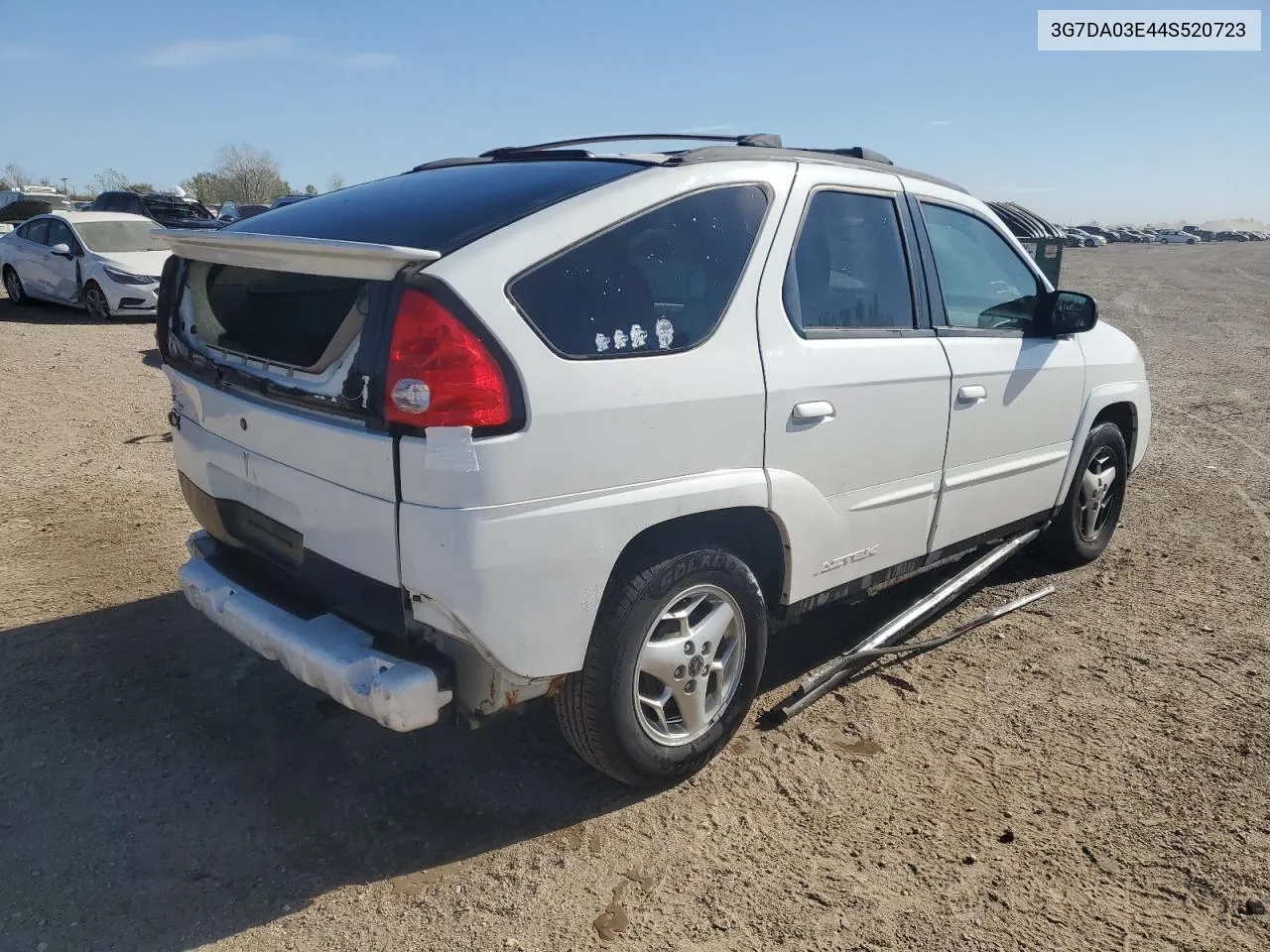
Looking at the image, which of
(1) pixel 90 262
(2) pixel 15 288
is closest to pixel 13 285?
(2) pixel 15 288

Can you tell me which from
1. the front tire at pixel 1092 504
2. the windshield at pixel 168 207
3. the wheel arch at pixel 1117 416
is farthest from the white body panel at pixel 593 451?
the windshield at pixel 168 207

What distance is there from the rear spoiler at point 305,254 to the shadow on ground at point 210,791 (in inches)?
62.2

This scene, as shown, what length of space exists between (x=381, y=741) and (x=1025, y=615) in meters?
2.94

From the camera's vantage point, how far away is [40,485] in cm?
588

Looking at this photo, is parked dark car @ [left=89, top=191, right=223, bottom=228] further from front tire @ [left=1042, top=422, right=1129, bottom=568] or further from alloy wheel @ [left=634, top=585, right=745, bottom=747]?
alloy wheel @ [left=634, top=585, right=745, bottom=747]

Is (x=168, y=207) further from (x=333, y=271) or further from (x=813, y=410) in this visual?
(x=813, y=410)

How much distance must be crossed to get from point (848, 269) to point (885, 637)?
1.47 meters

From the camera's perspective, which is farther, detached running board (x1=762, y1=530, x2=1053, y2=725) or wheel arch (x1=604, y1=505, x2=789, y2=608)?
detached running board (x1=762, y1=530, x2=1053, y2=725)

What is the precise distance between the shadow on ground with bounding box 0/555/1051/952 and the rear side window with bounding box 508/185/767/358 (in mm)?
1454

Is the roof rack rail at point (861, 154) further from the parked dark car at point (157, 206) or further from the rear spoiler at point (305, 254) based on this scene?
the parked dark car at point (157, 206)

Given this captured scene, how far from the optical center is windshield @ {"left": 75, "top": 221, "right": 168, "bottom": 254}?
44.2 feet

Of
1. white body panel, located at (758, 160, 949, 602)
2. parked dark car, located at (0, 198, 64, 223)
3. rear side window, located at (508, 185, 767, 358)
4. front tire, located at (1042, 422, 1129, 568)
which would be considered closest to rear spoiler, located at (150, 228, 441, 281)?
rear side window, located at (508, 185, 767, 358)

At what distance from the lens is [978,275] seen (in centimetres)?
407

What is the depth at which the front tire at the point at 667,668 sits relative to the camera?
2699mm
